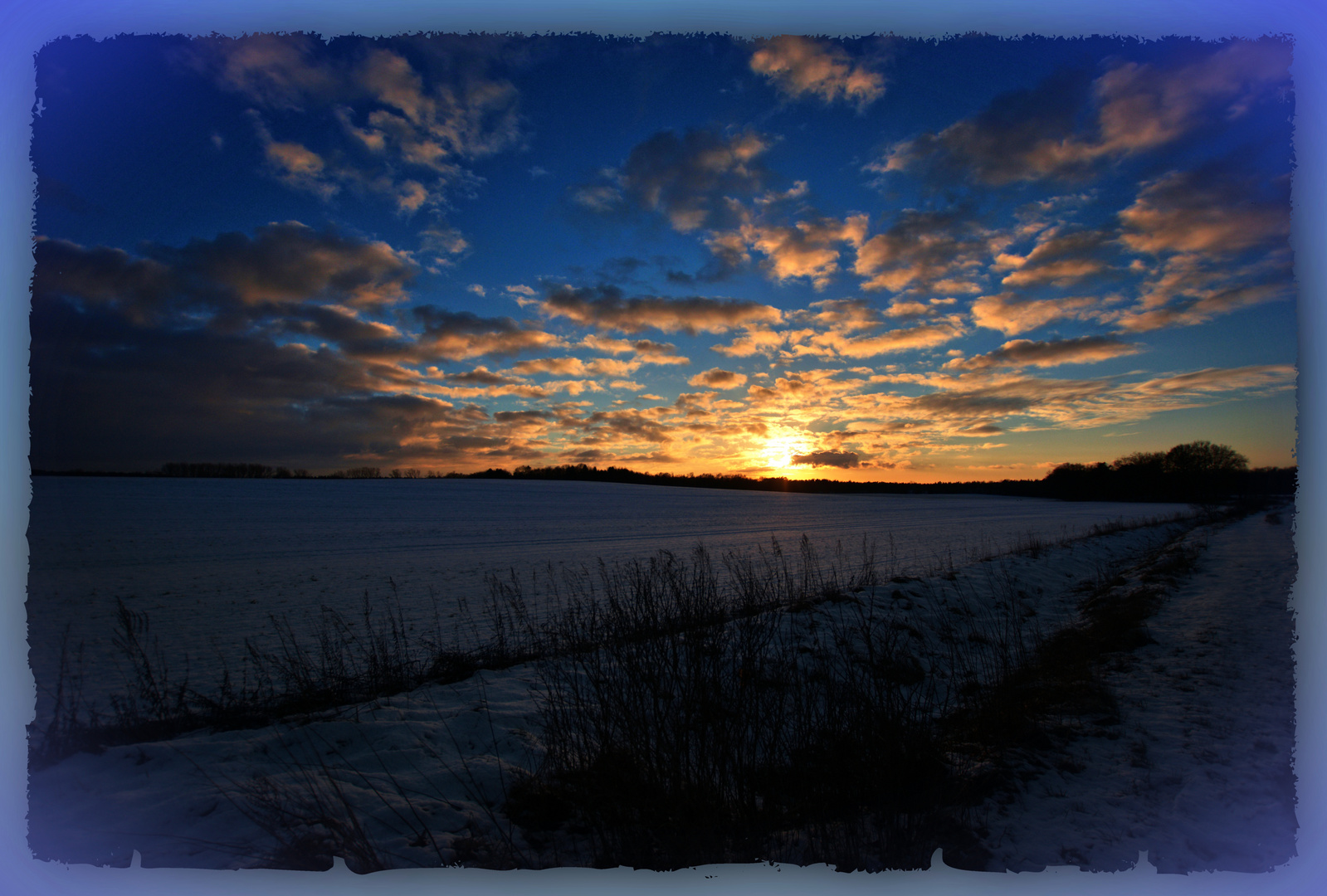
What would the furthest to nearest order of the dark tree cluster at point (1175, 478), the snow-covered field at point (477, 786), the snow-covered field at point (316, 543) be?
the snow-covered field at point (316, 543) < the dark tree cluster at point (1175, 478) < the snow-covered field at point (477, 786)

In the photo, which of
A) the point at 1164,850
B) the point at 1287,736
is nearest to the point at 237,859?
the point at 1164,850

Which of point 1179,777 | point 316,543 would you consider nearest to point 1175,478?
point 1179,777

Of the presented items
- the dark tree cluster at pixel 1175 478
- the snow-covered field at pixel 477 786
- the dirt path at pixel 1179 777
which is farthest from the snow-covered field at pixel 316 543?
the dirt path at pixel 1179 777

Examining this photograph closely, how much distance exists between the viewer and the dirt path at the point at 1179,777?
2791 mm

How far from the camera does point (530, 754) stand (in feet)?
14.5

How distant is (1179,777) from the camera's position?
11.7ft

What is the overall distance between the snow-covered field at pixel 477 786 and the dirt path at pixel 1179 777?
1 cm

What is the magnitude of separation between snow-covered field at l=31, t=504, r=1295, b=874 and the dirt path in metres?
0.01

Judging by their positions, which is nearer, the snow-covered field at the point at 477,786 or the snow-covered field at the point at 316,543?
the snow-covered field at the point at 477,786

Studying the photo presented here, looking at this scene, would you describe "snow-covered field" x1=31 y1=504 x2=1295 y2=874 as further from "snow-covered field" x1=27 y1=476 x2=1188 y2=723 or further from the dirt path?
"snow-covered field" x1=27 y1=476 x2=1188 y2=723

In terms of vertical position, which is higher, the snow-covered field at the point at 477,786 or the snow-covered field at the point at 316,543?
the snow-covered field at the point at 477,786

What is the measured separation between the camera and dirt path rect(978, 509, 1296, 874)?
2.79 m

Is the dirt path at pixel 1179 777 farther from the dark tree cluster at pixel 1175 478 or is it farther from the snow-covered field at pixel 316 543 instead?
the snow-covered field at pixel 316 543

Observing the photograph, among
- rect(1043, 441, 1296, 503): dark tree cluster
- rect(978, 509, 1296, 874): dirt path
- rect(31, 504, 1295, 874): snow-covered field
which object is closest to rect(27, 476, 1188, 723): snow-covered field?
rect(31, 504, 1295, 874): snow-covered field
